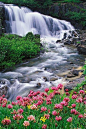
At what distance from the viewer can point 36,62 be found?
35.1 ft

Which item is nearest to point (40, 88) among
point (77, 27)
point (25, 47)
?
point (25, 47)

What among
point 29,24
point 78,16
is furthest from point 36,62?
point 78,16

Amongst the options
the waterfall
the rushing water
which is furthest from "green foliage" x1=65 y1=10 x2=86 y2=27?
the rushing water

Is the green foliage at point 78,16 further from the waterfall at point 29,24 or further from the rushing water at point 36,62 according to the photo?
the rushing water at point 36,62

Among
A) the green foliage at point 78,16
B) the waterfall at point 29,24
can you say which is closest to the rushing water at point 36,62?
the waterfall at point 29,24

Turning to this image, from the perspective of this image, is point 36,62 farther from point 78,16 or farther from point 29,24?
point 78,16

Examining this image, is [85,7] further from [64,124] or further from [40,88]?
[64,124]

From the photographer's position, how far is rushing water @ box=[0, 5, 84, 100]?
695 cm

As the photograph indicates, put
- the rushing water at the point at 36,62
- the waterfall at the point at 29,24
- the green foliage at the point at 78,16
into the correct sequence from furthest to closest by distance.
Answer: the green foliage at the point at 78,16
the waterfall at the point at 29,24
the rushing water at the point at 36,62

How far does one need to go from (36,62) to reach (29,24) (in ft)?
39.2

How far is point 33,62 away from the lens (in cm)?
1067

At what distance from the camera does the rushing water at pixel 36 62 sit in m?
6.95

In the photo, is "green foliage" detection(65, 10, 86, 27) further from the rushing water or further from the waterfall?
the rushing water

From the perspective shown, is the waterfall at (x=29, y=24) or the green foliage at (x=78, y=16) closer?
the waterfall at (x=29, y=24)
